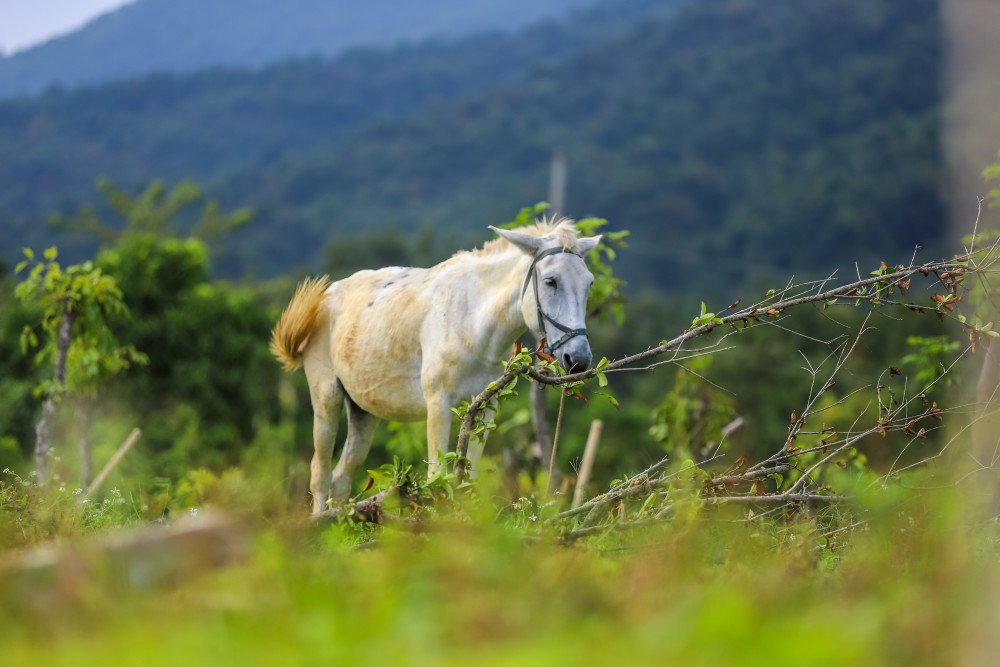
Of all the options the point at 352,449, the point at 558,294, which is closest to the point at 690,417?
the point at 352,449

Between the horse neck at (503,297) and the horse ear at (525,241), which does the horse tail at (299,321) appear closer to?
the horse neck at (503,297)

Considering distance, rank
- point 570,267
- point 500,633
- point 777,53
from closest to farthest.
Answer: point 500,633
point 570,267
point 777,53

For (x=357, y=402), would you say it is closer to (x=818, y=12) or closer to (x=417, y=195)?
(x=417, y=195)

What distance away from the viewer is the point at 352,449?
6762 millimetres

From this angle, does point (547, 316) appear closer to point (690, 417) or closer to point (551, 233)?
point (551, 233)

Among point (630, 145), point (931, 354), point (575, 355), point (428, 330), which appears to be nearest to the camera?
point (575, 355)

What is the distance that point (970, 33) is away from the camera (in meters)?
21.3

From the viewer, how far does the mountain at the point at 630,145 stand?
87.2 meters

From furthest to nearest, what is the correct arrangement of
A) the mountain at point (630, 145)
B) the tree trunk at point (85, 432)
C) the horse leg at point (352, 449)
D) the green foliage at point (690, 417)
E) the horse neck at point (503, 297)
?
the mountain at point (630, 145), the green foliage at point (690, 417), the tree trunk at point (85, 432), the horse leg at point (352, 449), the horse neck at point (503, 297)

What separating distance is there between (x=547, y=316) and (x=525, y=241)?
0.48 meters

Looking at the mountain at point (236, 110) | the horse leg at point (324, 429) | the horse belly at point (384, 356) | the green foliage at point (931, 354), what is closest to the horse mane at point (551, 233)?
the horse belly at point (384, 356)

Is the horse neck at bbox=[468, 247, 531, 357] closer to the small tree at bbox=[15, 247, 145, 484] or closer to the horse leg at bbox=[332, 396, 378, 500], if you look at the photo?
the horse leg at bbox=[332, 396, 378, 500]

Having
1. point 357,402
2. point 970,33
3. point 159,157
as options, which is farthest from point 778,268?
point 159,157

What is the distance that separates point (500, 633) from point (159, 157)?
548 feet
